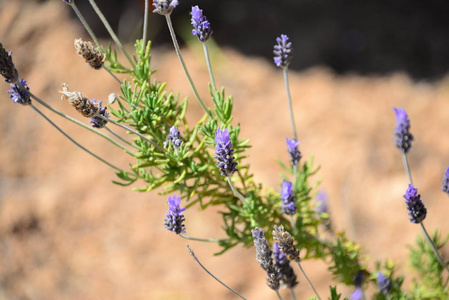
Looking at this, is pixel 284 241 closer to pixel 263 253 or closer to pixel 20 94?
pixel 263 253

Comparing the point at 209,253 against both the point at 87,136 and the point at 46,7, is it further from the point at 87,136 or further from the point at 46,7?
the point at 46,7

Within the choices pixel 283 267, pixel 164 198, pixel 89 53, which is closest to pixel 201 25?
pixel 89 53

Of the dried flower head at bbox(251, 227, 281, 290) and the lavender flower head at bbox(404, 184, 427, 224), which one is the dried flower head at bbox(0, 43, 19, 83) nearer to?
the dried flower head at bbox(251, 227, 281, 290)

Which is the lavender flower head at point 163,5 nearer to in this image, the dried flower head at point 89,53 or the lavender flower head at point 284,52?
the dried flower head at point 89,53

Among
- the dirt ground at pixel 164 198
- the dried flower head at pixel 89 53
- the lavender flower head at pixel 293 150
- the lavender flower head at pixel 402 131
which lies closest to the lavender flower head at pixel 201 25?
the dried flower head at pixel 89 53

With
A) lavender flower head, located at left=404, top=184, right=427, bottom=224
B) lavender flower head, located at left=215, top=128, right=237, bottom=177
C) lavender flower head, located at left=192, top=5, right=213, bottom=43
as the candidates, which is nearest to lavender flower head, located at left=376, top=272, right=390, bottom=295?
lavender flower head, located at left=404, top=184, right=427, bottom=224
